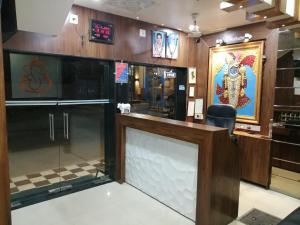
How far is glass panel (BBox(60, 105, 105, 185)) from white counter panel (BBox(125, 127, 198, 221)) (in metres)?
0.76

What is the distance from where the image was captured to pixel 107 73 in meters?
3.80

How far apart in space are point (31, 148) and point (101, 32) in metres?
2.72

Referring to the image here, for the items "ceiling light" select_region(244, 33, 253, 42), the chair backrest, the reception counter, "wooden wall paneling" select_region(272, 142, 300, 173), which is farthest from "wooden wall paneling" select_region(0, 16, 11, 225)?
"ceiling light" select_region(244, 33, 253, 42)

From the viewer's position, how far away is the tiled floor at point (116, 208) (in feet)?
8.64

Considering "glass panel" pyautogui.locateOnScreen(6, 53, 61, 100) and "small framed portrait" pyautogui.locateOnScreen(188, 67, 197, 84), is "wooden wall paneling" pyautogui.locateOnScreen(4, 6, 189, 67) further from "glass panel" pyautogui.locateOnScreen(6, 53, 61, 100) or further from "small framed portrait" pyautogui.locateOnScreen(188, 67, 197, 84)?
"small framed portrait" pyautogui.locateOnScreen(188, 67, 197, 84)

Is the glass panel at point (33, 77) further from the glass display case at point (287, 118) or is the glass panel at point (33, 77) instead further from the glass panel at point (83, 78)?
the glass display case at point (287, 118)

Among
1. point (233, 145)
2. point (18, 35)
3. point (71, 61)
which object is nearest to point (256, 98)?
point (233, 145)

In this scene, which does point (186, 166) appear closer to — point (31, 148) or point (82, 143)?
point (82, 143)

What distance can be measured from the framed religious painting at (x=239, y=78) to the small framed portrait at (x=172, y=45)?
0.76 m

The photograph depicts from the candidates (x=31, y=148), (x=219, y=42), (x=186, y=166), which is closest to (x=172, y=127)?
(x=186, y=166)

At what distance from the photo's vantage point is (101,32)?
3.50 metres

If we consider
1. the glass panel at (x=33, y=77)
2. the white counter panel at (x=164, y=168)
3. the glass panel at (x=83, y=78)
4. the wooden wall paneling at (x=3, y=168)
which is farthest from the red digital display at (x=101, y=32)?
the wooden wall paneling at (x=3, y=168)

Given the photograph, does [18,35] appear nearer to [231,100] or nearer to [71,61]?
[71,61]

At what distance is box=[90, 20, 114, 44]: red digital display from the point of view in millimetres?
3418
